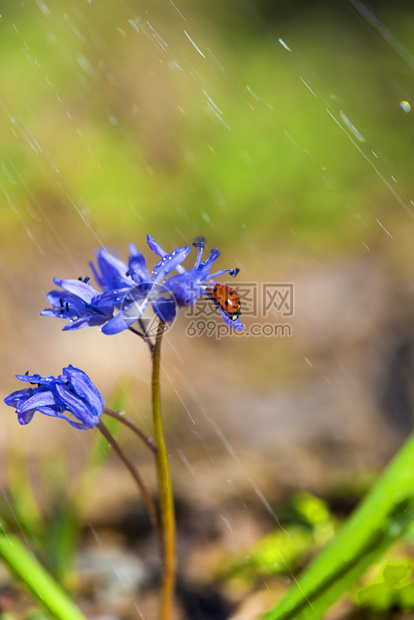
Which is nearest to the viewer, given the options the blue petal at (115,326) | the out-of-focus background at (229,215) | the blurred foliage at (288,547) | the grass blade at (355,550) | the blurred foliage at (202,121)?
the blue petal at (115,326)

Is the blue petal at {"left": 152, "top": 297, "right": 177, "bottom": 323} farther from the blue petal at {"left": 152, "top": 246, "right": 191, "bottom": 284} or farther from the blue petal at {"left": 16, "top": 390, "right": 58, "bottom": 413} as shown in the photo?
the blue petal at {"left": 16, "top": 390, "right": 58, "bottom": 413}

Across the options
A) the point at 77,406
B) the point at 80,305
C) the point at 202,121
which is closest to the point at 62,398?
the point at 77,406

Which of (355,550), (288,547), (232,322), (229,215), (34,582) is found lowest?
(288,547)

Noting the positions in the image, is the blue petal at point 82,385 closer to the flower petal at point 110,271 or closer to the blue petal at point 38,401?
the blue petal at point 38,401

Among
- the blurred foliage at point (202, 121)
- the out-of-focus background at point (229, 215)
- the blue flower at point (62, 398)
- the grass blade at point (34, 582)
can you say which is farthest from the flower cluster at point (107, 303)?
the blurred foliage at point (202, 121)

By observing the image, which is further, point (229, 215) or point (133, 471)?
point (229, 215)

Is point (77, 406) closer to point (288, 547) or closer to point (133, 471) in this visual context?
point (133, 471)

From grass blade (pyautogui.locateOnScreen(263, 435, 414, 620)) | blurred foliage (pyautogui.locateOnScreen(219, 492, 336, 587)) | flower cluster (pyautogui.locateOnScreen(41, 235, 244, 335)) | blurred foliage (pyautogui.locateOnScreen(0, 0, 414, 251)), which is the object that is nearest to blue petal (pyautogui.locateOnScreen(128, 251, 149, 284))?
flower cluster (pyautogui.locateOnScreen(41, 235, 244, 335))
